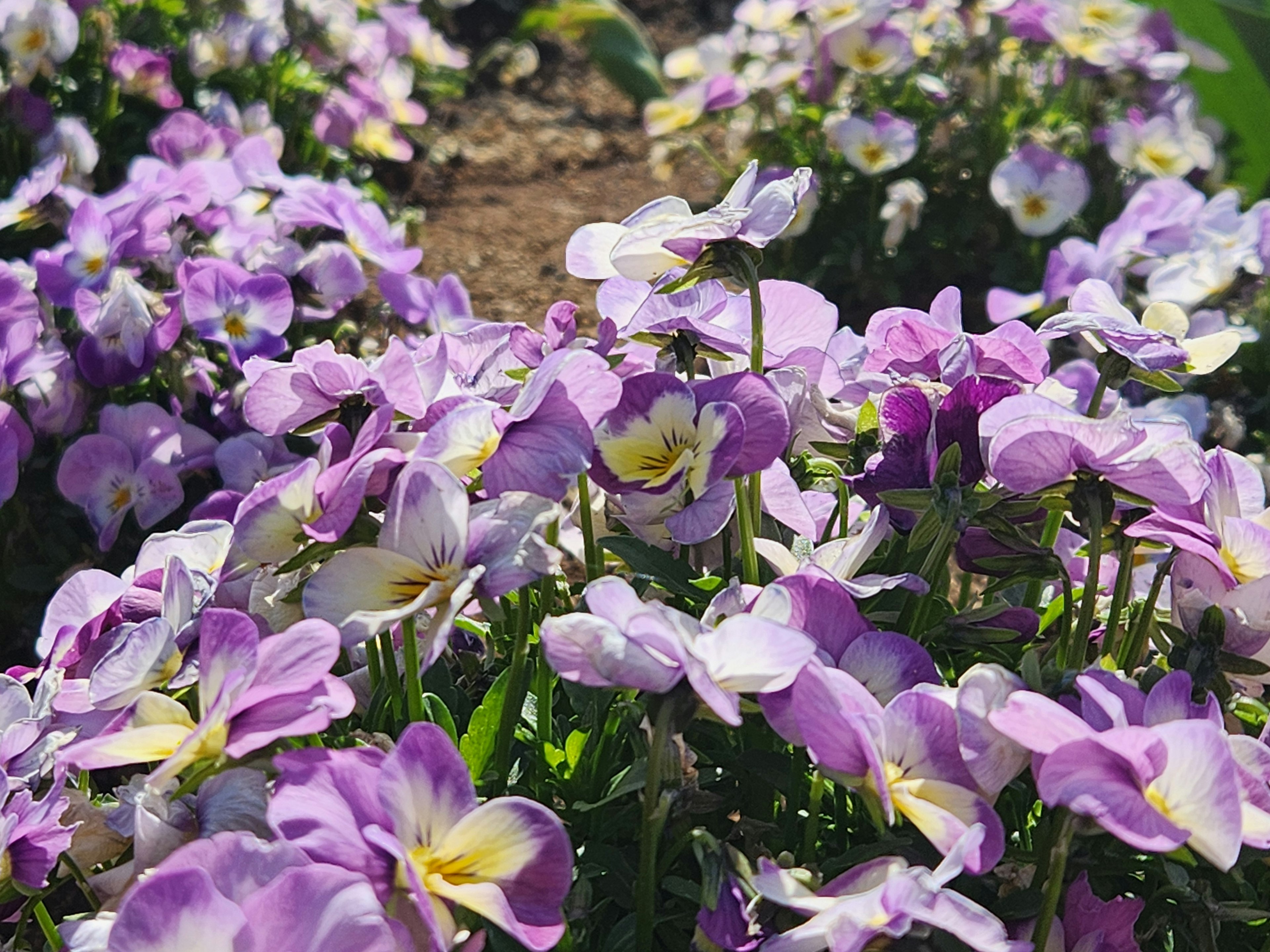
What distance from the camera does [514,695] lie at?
838 mm

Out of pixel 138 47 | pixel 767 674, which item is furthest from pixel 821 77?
pixel 767 674

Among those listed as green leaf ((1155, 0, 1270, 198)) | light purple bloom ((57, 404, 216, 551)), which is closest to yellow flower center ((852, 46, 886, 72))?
green leaf ((1155, 0, 1270, 198))

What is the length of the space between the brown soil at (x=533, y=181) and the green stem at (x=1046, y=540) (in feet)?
4.66

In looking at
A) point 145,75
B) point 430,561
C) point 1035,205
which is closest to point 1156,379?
point 430,561

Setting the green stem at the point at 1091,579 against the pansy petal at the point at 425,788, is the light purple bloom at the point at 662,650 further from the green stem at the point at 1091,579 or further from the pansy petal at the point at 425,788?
the green stem at the point at 1091,579

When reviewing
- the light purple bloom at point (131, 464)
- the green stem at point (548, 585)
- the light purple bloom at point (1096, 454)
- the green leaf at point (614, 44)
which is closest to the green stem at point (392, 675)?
the green stem at point (548, 585)

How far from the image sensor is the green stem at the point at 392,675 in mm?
897

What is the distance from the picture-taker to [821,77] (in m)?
2.47

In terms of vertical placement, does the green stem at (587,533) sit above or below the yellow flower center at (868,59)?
above

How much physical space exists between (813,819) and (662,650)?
18 centimetres

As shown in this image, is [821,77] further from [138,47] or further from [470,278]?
[138,47]

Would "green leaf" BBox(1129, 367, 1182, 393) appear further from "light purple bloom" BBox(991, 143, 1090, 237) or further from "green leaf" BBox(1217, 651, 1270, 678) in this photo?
"light purple bloom" BBox(991, 143, 1090, 237)

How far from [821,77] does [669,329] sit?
1.72 metres

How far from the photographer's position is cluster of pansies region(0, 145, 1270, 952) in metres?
0.69
